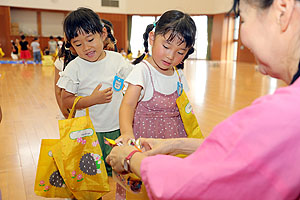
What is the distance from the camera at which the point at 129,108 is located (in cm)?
154

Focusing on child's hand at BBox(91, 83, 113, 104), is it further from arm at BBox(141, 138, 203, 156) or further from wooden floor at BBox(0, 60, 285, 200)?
wooden floor at BBox(0, 60, 285, 200)

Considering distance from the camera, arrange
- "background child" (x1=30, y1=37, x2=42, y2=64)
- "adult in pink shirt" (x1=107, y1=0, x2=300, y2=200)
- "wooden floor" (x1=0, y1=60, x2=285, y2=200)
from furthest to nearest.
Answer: "background child" (x1=30, y1=37, x2=42, y2=64) → "wooden floor" (x1=0, y1=60, x2=285, y2=200) → "adult in pink shirt" (x1=107, y1=0, x2=300, y2=200)

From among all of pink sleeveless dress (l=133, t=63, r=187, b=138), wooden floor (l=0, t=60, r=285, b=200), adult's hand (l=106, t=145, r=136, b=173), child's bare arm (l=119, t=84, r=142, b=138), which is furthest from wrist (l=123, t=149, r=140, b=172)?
wooden floor (l=0, t=60, r=285, b=200)

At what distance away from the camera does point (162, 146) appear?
112cm

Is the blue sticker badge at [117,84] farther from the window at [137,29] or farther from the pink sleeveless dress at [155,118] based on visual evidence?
the window at [137,29]

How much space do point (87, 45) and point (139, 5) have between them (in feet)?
63.4

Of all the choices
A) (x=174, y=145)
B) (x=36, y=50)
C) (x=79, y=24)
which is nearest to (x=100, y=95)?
(x=79, y=24)

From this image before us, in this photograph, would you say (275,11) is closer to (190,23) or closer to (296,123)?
(296,123)

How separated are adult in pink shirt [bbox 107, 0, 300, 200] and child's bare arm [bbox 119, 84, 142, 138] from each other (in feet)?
2.42

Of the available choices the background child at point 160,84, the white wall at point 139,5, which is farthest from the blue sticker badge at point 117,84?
the white wall at point 139,5

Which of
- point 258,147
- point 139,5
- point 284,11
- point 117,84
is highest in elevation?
point 139,5

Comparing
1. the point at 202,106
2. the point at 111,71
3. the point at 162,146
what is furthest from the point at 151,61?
the point at 202,106

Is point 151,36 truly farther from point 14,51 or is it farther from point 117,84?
point 14,51

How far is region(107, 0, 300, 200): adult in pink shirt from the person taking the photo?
571 millimetres
